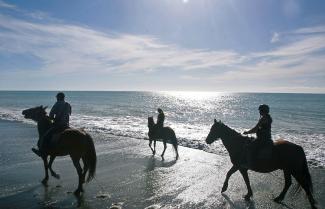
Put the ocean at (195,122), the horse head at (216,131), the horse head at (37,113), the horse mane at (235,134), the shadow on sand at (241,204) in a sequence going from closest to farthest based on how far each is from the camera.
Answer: the shadow on sand at (241,204) < the horse mane at (235,134) < the horse head at (216,131) < the horse head at (37,113) < the ocean at (195,122)

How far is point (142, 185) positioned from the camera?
35.5ft

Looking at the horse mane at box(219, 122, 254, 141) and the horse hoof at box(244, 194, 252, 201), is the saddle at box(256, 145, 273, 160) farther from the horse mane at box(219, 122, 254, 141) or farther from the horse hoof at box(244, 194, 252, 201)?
the horse hoof at box(244, 194, 252, 201)

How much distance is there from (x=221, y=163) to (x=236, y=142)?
5163 millimetres

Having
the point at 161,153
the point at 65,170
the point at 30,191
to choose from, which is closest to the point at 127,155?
the point at 161,153

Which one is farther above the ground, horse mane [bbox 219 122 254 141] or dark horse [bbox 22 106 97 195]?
horse mane [bbox 219 122 254 141]

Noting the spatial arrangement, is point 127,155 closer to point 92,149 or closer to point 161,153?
point 161,153

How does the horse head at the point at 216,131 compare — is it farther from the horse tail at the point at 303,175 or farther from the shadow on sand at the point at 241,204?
the horse tail at the point at 303,175

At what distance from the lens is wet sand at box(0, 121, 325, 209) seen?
9000 mm

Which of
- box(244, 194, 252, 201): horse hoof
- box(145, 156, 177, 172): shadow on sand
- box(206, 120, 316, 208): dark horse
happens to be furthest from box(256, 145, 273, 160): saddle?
box(145, 156, 177, 172): shadow on sand

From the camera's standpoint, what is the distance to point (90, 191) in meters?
9.89

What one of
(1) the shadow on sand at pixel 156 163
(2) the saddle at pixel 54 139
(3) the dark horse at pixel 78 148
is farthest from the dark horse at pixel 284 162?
(2) the saddle at pixel 54 139

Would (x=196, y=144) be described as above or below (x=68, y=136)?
below

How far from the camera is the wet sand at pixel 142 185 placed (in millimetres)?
9000

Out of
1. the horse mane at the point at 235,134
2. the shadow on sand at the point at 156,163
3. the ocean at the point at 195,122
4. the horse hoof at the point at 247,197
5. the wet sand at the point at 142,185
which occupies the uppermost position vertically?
the horse mane at the point at 235,134
